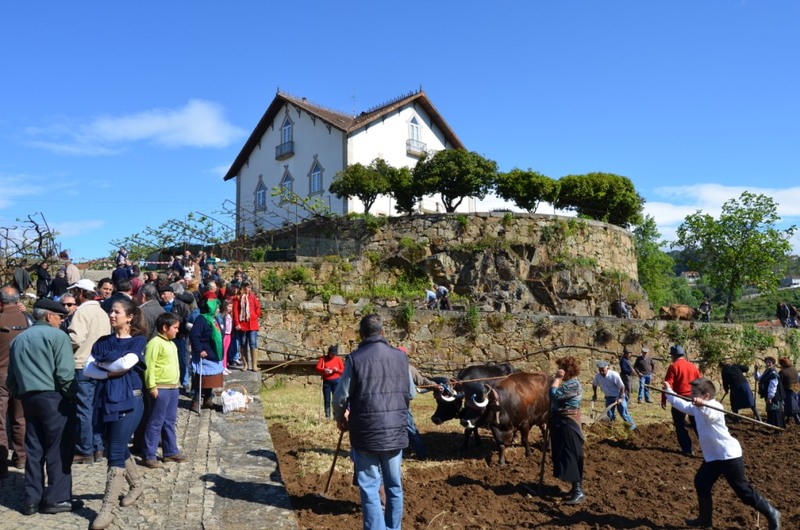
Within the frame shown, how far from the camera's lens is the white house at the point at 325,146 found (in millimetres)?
31717

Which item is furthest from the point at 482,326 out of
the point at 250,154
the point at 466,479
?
the point at 250,154

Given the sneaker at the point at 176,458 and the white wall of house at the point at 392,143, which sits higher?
the white wall of house at the point at 392,143

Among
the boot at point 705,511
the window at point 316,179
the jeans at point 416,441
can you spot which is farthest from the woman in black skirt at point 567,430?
the window at point 316,179

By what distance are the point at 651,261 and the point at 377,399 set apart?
47.3m

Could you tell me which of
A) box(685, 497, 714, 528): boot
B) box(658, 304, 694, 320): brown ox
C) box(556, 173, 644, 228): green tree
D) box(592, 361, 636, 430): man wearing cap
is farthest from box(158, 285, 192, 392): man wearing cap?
box(556, 173, 644, 228): green tree

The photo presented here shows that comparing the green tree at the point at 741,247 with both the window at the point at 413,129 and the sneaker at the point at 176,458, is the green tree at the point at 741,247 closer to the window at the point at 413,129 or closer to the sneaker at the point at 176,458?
the window at the point at 413,129

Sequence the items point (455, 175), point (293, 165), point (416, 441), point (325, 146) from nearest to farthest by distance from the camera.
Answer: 1. point (416, 441)
2. point (455, 175)
3. point (325, 146)
4. point (293, 165)

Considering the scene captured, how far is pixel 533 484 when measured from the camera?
840 centimetres

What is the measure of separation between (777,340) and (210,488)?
2075 cm

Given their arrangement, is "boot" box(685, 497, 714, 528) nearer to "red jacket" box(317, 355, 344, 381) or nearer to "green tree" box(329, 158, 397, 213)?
"red jacket" box(317, 355, 344, 381)

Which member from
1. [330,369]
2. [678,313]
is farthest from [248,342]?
[678,313]

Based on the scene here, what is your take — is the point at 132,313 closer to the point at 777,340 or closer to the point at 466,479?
the point at 466,479

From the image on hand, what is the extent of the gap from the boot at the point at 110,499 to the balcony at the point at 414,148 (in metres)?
29.4

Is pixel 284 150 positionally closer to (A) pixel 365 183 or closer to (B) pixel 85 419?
(A) pixel 365 183
